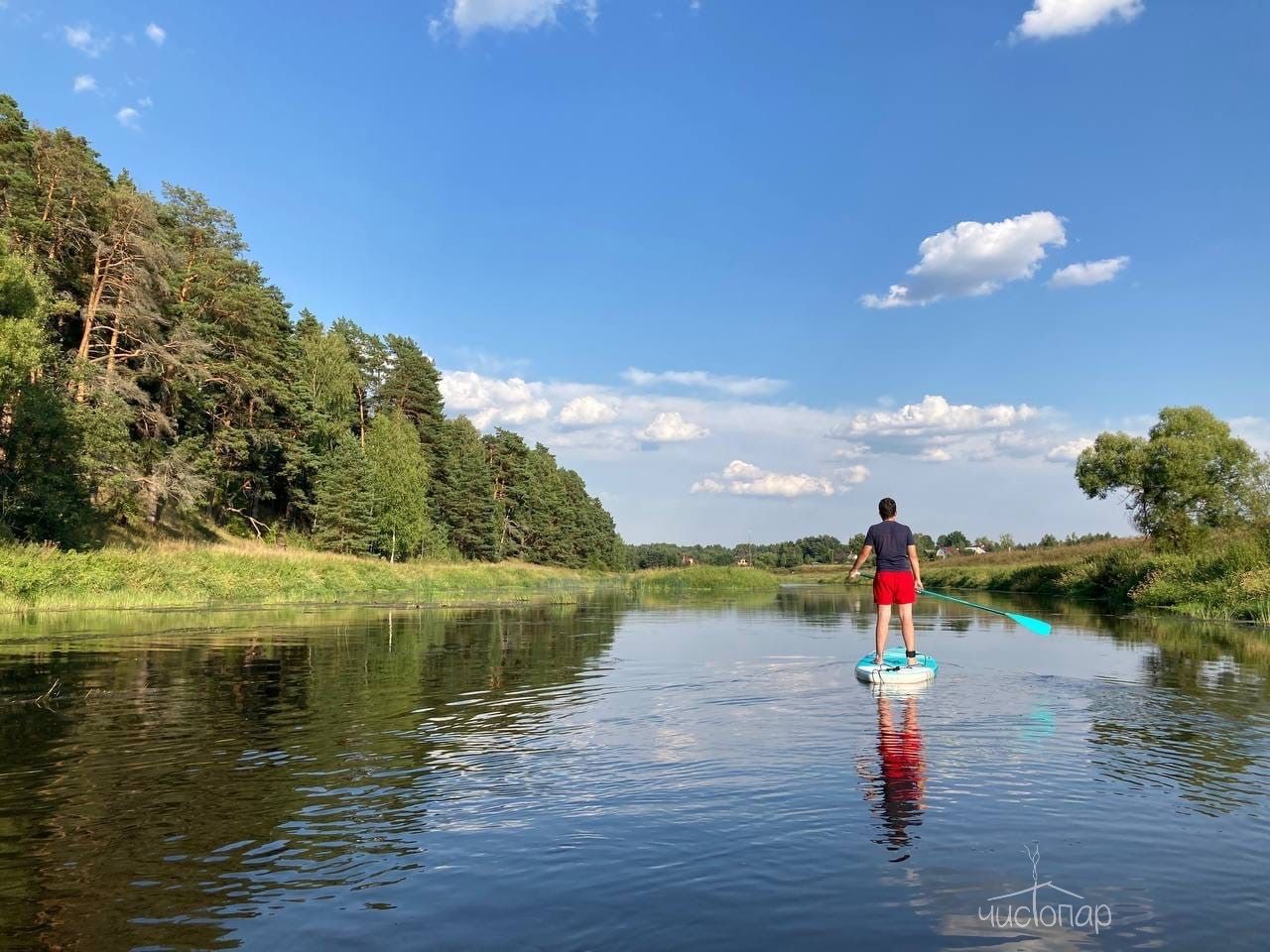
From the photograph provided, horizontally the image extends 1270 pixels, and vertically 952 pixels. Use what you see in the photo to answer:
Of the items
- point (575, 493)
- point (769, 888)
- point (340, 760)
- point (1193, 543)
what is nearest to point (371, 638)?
point (340, 760)

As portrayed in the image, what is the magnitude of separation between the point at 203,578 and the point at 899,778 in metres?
38.8

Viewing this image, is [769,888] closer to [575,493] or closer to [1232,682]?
[1232,682]

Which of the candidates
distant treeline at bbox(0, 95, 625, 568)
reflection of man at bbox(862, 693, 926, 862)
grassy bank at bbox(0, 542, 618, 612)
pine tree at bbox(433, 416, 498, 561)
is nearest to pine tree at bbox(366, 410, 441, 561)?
distant treeline at bbox(0, 95, 625, 568)

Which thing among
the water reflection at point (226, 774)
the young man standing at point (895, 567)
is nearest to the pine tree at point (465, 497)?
the water reflection at point (226, 774)

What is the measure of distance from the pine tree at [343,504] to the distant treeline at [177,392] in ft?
0.51

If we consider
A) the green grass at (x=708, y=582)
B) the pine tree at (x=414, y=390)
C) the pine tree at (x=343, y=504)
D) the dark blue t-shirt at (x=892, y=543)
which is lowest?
the green grass at (x=708, y=582)

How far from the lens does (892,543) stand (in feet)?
47.4

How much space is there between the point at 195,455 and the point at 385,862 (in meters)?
51.9

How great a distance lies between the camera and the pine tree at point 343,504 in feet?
204

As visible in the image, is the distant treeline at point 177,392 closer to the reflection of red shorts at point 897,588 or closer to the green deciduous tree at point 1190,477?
the reflection of red shorts at point 897,588

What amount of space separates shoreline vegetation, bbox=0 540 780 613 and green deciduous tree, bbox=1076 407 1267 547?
29811mm

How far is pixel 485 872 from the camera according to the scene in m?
5.98

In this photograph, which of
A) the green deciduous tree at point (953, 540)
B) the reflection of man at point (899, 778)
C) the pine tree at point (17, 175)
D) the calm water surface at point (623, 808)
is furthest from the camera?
the green deciduous tree at point (953, 540)

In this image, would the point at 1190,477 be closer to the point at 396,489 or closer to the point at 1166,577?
the point at 1166,577
